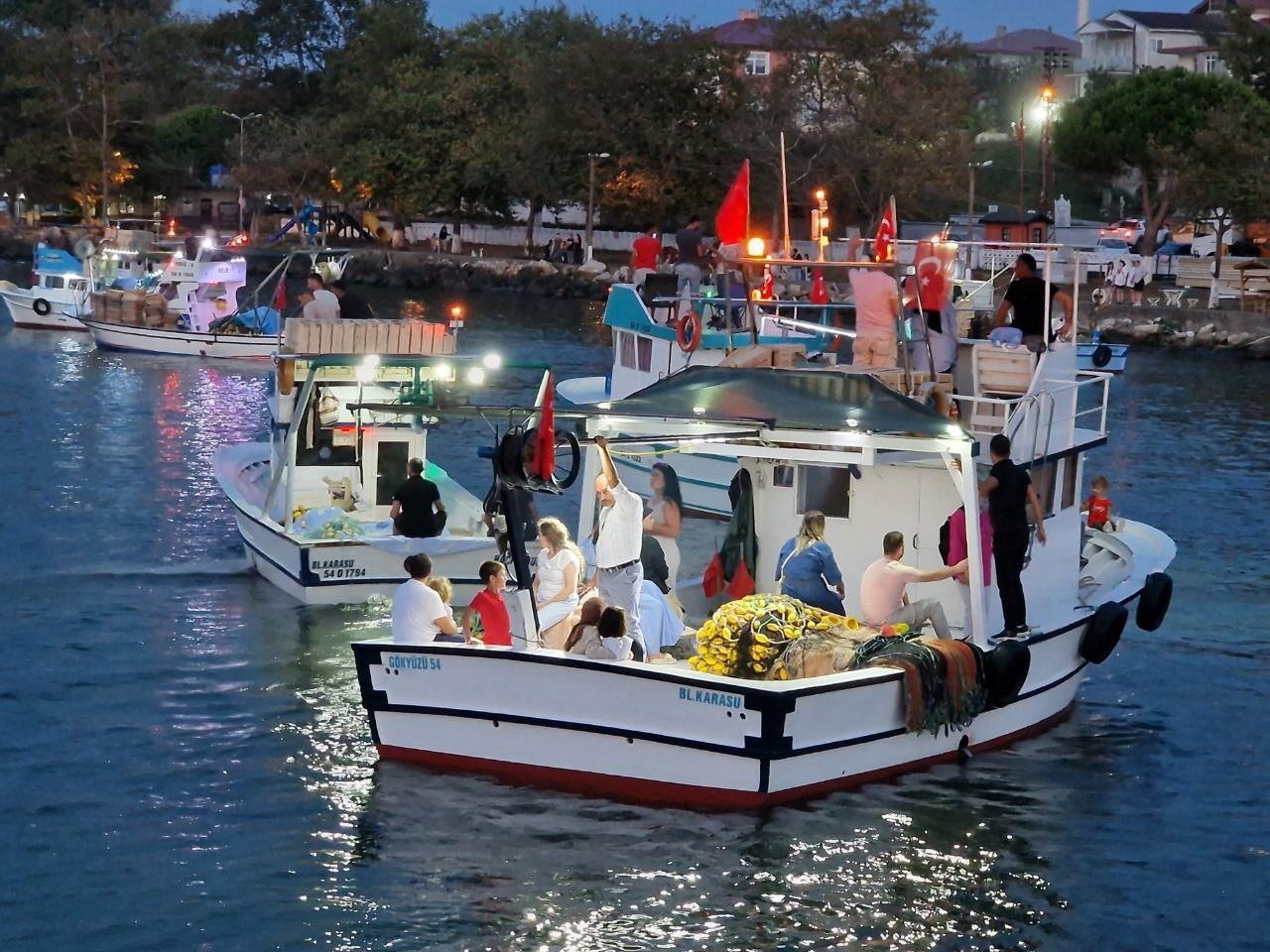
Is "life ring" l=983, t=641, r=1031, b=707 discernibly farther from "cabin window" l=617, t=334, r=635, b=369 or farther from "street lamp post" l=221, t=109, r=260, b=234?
"street lamp post" l=221, t=109, r=260, b=234

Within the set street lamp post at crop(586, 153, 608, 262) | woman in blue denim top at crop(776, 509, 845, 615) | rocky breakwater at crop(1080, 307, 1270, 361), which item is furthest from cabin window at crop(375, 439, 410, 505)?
street lamp post at crop(586, 153, 608, 262)

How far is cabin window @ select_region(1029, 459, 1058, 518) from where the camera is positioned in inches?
650

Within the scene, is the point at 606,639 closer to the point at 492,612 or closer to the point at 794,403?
the point at 492,612

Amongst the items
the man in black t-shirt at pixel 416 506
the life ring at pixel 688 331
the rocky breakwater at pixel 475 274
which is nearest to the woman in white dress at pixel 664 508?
the man in black t-shirt at pixel 416 506

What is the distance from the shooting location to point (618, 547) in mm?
14922

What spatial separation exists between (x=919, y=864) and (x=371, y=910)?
3.88 metres

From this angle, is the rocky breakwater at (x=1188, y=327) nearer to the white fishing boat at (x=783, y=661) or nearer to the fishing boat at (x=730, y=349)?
the fishing boat at (x=730, y=349)

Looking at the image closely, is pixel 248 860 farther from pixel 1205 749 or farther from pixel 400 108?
pixel 400 108

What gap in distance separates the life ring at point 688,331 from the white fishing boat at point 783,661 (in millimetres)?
9855

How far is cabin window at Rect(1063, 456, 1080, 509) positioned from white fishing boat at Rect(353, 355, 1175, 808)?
3 cm

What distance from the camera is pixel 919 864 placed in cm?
1341

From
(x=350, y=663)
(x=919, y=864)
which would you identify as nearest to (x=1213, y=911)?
(x=919, y=864)

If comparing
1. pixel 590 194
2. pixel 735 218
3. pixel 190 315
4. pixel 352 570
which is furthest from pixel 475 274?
Result: pixel 735 218

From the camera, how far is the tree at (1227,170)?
62.9m
